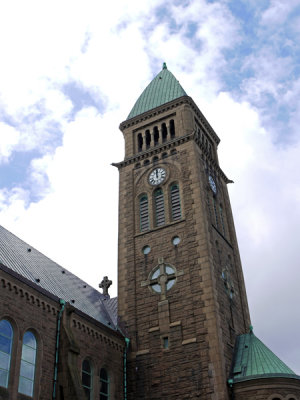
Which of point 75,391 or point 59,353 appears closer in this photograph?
point 75,391

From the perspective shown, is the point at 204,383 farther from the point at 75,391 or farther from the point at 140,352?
the point at 75,391

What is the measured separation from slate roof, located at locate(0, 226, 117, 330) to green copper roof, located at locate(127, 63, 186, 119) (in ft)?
58.9

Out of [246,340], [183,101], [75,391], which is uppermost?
[183,101]

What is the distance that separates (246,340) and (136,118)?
2335 cm

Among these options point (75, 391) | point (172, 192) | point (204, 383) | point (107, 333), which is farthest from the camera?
point (172, 192)

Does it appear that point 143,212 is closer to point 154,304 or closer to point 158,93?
point 154,304

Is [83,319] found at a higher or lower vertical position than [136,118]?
lower

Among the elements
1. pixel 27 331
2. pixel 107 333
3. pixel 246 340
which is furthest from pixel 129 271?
pixel 27 331

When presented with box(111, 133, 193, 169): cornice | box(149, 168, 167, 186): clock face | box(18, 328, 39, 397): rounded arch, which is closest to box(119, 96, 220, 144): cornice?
box(111, 133, 193, 169): cornice

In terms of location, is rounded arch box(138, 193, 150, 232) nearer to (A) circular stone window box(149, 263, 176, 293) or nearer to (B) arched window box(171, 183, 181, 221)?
(B) arched window box(171, 183, 181, 221)

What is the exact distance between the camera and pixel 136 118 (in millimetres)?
49281

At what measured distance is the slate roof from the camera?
33094mm

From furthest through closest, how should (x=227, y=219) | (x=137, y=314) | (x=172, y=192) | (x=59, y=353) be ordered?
1. (x=227, y=219)
2. (x=172, y=192)
3. (x=137, y=314)
4. (x=59, y=353)

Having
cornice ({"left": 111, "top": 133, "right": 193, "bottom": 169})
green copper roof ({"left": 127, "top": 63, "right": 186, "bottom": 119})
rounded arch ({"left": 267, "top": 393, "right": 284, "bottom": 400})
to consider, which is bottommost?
rounded arch ({"left": 267, "top": 393, "right": 284, "bottom": 400})
